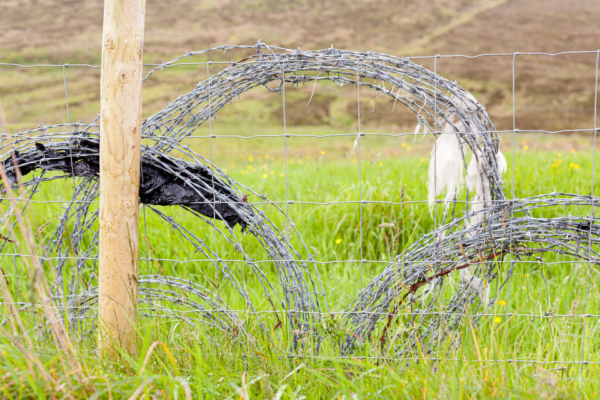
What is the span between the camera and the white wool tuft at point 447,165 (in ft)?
7.23

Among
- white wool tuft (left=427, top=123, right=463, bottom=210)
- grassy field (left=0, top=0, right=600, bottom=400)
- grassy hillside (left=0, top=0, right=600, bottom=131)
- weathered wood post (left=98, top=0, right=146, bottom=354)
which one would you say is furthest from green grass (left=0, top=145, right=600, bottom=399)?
grassy hillside (left=0, top=0, right=600, bottom=131)

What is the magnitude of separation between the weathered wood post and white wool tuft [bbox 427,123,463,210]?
1542 millimetres

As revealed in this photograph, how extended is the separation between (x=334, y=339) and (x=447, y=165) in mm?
1101

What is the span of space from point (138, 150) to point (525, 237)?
196 centimetres

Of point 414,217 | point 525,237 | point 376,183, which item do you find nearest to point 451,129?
point 525,237

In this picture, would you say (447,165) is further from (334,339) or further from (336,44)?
(336,44)

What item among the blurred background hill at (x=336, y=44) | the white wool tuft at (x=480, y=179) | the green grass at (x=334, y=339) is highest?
the blurred background hill at (x=336, y=44)

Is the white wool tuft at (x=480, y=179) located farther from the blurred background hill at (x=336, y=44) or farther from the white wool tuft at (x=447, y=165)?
the blurred background hill at (x=336, y=44)

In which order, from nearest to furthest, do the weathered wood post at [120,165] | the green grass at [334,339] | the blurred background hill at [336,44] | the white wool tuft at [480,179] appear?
the green grass at [334,339] → the weathered wood post at [120,165] → the white wool tuft at [480,179] → the blurred background hill at [336,44]

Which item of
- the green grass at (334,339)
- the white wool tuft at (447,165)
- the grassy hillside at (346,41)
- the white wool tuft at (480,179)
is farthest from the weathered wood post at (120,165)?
the grassy hillside at (346,41)

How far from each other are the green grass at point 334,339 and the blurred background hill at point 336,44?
15.6 meters

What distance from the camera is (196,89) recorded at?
7.31ft

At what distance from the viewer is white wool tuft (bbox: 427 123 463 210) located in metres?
2.20

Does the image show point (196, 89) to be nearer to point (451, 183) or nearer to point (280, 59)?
point (280, 59)
